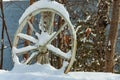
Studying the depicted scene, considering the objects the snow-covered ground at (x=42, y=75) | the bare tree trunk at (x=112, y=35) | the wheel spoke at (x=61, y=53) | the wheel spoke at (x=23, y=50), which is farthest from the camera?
the bare tree trunk at (x=112, y=35)

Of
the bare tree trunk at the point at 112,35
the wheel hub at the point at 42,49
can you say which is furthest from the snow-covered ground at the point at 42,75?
the bare tree trunk at the point at 112,35

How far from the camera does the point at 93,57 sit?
8.55m

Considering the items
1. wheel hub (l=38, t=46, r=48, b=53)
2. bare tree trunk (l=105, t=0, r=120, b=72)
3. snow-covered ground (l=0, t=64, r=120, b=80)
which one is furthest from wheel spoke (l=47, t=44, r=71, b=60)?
bare tree trunk (l=105, t=0, r=120, b=72)

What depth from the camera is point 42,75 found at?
3.68m

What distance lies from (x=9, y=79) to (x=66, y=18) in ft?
3.07

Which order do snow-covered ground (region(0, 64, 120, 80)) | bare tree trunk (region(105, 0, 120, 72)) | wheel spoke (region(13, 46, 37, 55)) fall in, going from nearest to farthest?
snow-covered ground (region(0, 64, 120, 80)), wheel spoke (region(13, 46, 37, 55)), bare tree trunk (region(105, 0, 120, 72))

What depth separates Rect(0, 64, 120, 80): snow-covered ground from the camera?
12.0 ft

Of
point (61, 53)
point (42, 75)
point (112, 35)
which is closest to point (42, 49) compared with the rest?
point (61, 53)

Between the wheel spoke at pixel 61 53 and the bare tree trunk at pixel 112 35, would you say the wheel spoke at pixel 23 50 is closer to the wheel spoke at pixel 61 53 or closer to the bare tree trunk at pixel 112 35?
the wheel spoke at pixel 61 53

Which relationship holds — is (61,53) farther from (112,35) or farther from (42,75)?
(112,35)

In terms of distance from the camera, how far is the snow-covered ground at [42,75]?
144 inches

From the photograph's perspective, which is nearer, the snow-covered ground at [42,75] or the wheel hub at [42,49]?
the snow-covered ground at [42,75]

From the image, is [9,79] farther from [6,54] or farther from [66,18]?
[6,54]

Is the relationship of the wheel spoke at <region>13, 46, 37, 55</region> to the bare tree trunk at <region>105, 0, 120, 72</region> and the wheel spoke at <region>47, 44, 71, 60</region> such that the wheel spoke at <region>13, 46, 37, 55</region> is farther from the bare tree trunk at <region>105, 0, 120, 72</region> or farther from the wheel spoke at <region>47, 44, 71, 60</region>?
the bare tree trunk at <region>105, 0, 120, 72</region>
